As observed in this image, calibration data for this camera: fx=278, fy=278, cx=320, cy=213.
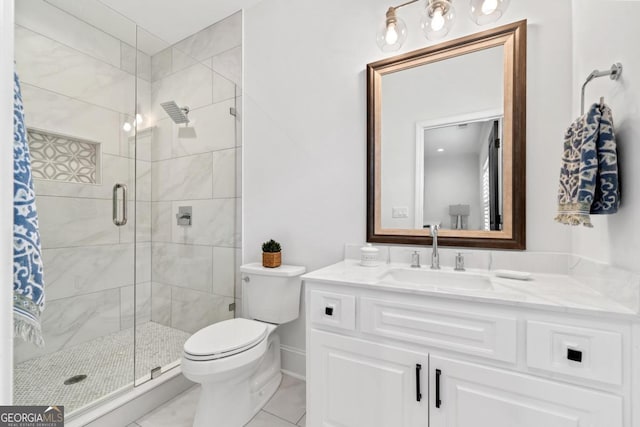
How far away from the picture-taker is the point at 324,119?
5.79 ft

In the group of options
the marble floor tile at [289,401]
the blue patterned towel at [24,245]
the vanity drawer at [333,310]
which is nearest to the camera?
the blue patterned towel at [24,245]

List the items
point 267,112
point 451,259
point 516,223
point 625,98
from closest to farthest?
1. point 625,98
2. point 516,223
3. point 451,259
4. point 267,112

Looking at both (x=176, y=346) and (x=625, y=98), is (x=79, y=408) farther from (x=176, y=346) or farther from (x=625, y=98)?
(x=625, y=98)

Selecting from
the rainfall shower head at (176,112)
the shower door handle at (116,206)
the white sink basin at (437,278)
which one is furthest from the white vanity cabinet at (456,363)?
the rainfall shower head at (176,112)

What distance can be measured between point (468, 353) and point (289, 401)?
1.13 metres

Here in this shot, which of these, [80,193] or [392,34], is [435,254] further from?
[80,193]

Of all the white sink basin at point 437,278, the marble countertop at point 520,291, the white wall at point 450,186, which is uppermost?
the white wall at point 450,186

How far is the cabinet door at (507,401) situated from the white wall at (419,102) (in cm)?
76

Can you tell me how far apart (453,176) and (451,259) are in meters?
0.43

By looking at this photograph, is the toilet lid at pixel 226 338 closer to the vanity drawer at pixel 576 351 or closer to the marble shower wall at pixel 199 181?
the marble shower wall at pixel 199 181

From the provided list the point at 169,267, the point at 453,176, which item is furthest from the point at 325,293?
the point at 169,267

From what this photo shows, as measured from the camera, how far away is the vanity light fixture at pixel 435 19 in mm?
1248

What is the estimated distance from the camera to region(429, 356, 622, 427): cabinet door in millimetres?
801

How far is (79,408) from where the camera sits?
1338mm
